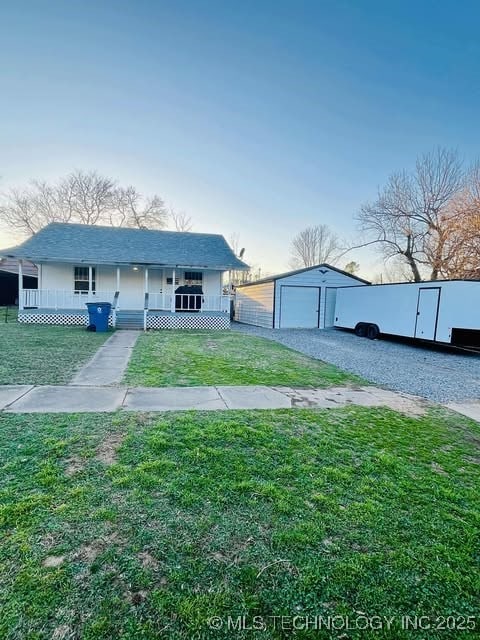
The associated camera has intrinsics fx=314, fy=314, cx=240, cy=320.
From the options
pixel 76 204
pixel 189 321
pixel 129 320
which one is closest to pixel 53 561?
pixel 129 320

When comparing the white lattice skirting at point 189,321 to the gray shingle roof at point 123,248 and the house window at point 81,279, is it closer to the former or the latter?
the gray shingle roof at point 123,248

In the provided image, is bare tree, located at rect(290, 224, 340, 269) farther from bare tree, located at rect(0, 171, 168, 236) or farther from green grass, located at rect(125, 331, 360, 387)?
green grass, located at rect(125, 331, 360, 387)

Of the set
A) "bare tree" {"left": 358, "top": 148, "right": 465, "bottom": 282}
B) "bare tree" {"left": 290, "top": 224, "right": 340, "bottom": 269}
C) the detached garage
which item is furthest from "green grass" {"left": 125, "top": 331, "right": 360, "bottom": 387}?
"bare tree" {"left": 290, "top": 224, "right": 340, "bottom": 269}

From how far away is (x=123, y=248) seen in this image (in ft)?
53.5

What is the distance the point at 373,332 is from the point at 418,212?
12.6 metres

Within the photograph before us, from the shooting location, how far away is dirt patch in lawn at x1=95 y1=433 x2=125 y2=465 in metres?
2.88

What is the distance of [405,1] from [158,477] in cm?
1455

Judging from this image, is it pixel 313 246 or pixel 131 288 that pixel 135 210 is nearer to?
pixel 131 288

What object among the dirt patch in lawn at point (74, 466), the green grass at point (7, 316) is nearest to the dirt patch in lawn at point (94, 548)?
the dirt patch in lawn at point (74, 466)

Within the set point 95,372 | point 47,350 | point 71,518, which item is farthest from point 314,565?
point 47,350

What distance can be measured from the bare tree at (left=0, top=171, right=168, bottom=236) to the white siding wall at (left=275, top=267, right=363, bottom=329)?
73.6ft

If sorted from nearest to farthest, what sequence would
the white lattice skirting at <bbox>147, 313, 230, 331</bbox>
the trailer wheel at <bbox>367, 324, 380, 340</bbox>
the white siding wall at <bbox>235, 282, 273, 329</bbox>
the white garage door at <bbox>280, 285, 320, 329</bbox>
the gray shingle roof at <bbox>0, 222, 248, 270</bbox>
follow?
the trailer wheel at <bbox>367, 324, 380, 340</bbox> → the gray shingle roof at <bbox>0, 222, 248, 270</bbox> → the white lattice skirting at <bbox>147, 313, 230, 331</bbox> → the white garage door at <bbox>280, 285, 320, 329</bbox> → the white siding wall at <bbox>235, 282, 273, 329</bbox>

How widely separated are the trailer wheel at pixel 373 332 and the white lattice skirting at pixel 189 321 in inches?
267

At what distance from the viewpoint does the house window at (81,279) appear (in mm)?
15971
